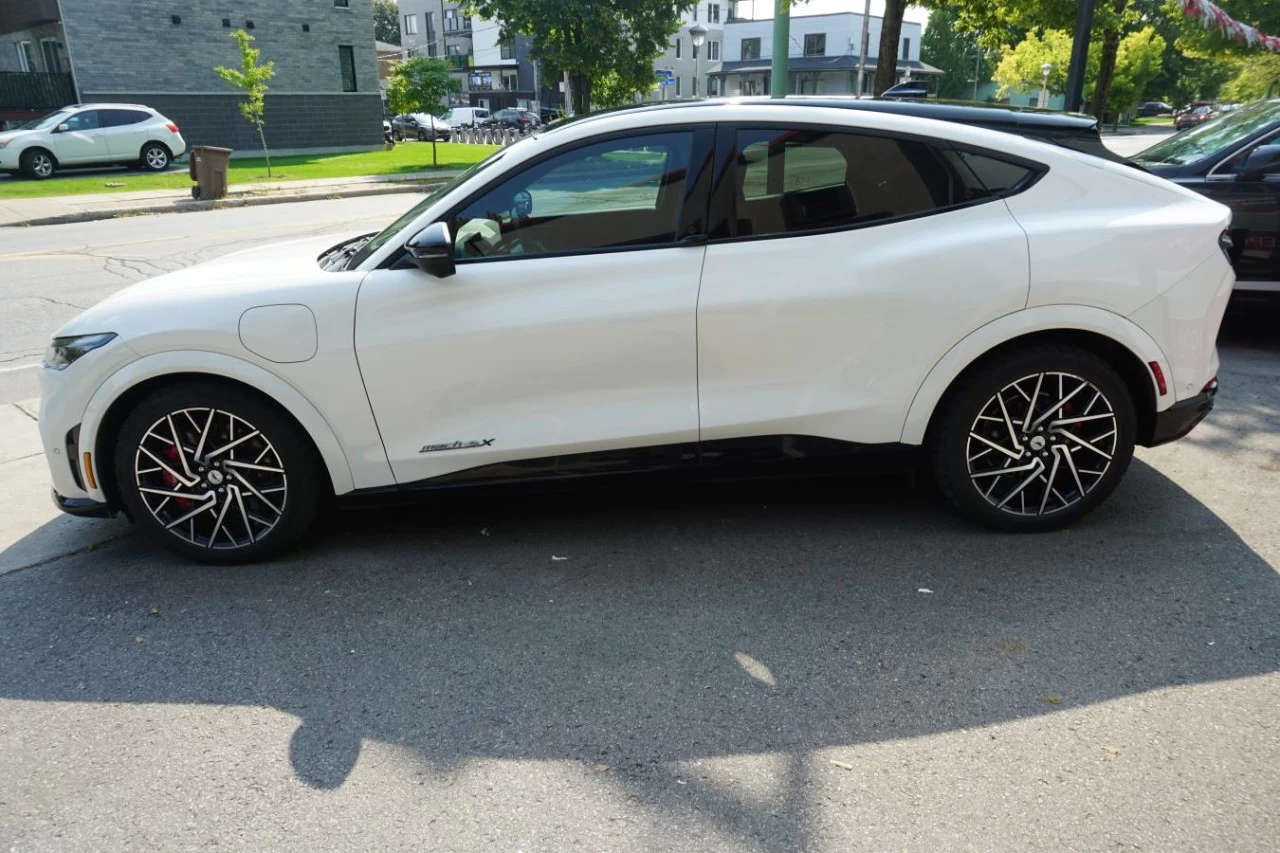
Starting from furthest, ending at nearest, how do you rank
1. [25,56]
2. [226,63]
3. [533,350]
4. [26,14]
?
[25,56]
[226,63]
[26,14]
[533,350]

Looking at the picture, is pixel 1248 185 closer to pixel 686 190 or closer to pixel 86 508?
pixel 686 190

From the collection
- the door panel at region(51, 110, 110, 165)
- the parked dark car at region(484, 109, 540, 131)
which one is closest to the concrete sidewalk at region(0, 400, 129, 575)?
the door panel at region(51, 110, 110, 165)

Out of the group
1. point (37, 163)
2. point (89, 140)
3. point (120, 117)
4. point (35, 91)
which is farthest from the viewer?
point (35, 91)

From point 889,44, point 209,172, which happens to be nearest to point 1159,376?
point 889,44

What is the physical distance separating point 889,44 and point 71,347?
44.6 ft

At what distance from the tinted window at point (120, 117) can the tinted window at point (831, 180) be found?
25.3 meters

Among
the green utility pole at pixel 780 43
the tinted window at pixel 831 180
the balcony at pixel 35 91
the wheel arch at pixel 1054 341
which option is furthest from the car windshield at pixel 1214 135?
the balcony at pixel 35 91

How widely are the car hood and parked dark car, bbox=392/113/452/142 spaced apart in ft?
151

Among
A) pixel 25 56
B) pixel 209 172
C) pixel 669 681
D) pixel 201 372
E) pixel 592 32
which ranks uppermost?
pixel 592 32

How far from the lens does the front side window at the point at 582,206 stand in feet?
12.3

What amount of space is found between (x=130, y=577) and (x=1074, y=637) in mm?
3618

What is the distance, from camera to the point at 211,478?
12.6 ft

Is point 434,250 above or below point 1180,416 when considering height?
above

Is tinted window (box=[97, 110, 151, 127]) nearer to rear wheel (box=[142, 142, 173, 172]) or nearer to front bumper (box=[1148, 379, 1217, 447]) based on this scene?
rear wheel (box=[142, 142, 173, 172])
